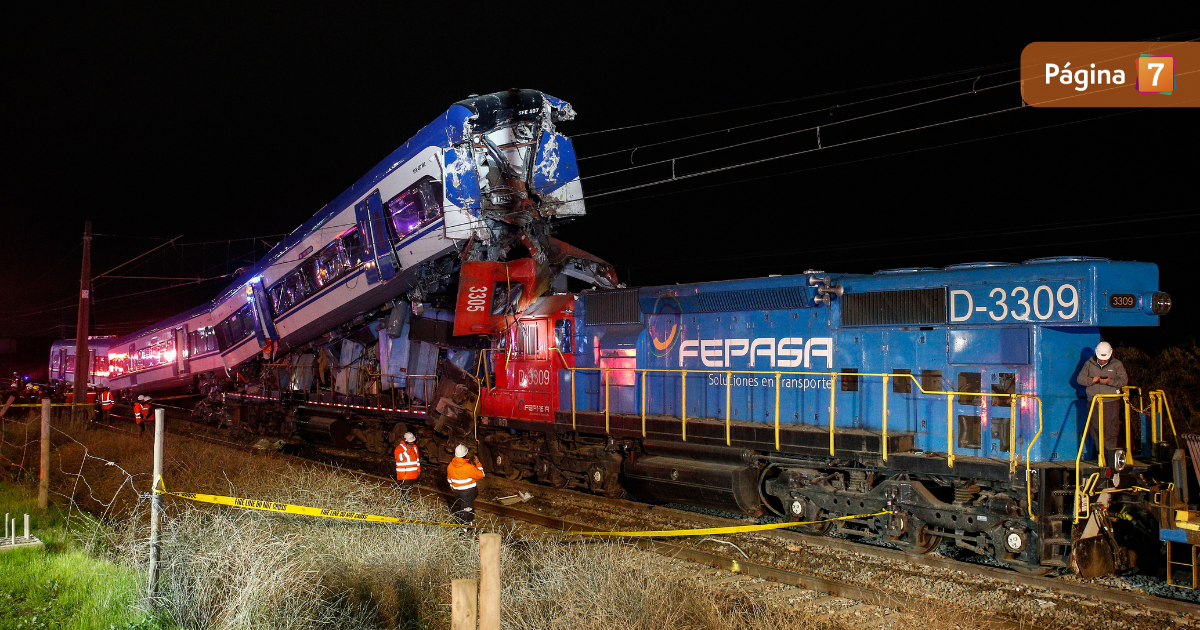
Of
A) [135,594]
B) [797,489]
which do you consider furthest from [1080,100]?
[135,594]

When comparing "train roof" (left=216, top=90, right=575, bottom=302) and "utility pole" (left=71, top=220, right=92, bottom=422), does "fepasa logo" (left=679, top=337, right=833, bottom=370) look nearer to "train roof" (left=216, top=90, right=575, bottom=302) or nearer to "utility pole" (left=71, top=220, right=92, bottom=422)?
"train roof" (left=216, top=90, right=575, bottom=302)

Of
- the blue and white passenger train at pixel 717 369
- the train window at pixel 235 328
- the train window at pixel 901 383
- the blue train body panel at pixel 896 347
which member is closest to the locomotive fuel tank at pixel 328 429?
the blue and white passenger train at pixel 717 369

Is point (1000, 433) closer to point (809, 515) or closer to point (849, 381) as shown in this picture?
point (849, 381)

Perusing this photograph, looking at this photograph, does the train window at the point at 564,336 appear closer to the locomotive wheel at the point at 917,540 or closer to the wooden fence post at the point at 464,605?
the locomotive wheel at the point at 917,540

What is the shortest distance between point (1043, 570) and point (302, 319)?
54.6ft

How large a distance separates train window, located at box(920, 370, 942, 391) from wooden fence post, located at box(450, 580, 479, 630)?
22.0ft

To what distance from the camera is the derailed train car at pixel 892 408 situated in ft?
24.8

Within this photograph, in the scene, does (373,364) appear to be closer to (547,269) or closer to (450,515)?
(547,269)

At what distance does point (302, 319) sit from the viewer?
18672 mm

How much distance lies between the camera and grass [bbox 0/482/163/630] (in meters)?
5.91

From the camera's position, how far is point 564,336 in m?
12.7

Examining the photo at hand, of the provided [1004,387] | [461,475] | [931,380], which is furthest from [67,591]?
[1004,387]

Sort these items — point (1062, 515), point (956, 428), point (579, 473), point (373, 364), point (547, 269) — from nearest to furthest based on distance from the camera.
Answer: point (1062, 515)
point (956, 428)
point (579, 473)
point (547, 269)
point (373, 364)

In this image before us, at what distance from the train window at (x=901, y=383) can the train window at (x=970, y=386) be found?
582mm
